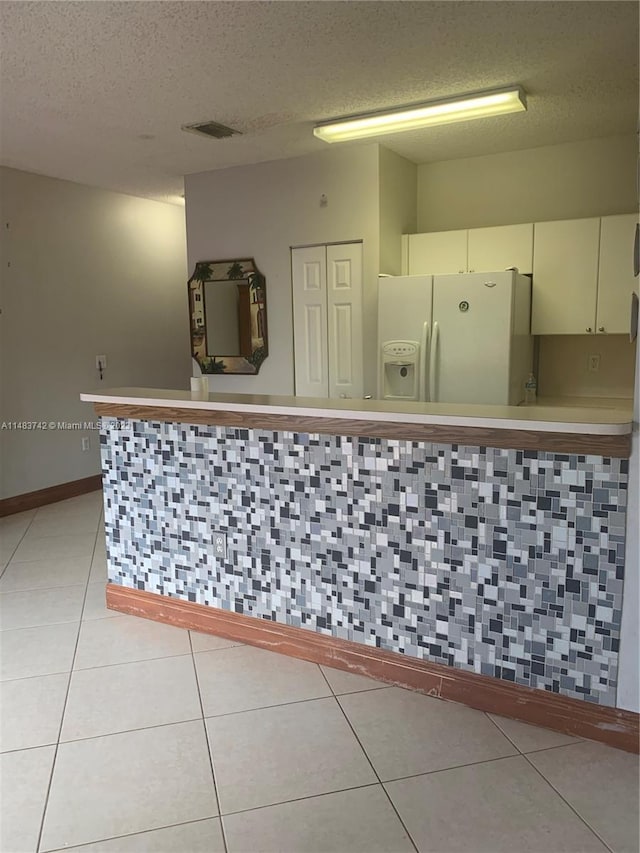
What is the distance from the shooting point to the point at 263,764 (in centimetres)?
205

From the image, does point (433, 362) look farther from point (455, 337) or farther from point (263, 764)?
point (263, 764)

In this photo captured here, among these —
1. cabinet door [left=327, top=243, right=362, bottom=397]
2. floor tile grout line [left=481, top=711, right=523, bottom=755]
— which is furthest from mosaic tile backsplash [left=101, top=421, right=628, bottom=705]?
cabinet door [left=327, top=243, right=362, bottom=397]

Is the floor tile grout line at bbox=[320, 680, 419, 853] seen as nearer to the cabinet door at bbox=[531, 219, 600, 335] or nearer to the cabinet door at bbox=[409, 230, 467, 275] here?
the cabinet door at bbox=[531, 219, 600, 335]

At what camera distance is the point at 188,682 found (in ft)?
8.30

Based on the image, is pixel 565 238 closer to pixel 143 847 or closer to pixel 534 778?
pixel 534 778

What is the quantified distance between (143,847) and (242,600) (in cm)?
115

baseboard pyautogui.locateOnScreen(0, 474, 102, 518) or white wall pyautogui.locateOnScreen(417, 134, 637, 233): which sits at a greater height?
white wall pyautogui.locateOnScreen(417, 134, 637, 233)

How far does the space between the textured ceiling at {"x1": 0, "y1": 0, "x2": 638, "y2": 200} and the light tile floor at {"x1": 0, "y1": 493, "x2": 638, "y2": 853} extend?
2528 mm

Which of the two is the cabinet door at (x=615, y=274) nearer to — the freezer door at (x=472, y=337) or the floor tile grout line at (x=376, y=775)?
the freezer door at (x=472, y=337)

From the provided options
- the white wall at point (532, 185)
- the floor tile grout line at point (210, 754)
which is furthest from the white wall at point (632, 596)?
the white wall at point (532, 185)

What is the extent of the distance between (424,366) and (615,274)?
49.8 inches

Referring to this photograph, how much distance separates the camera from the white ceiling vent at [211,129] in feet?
12.4

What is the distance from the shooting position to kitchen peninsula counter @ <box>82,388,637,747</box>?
211 centimetres

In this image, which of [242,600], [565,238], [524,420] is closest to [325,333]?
[565,238]
